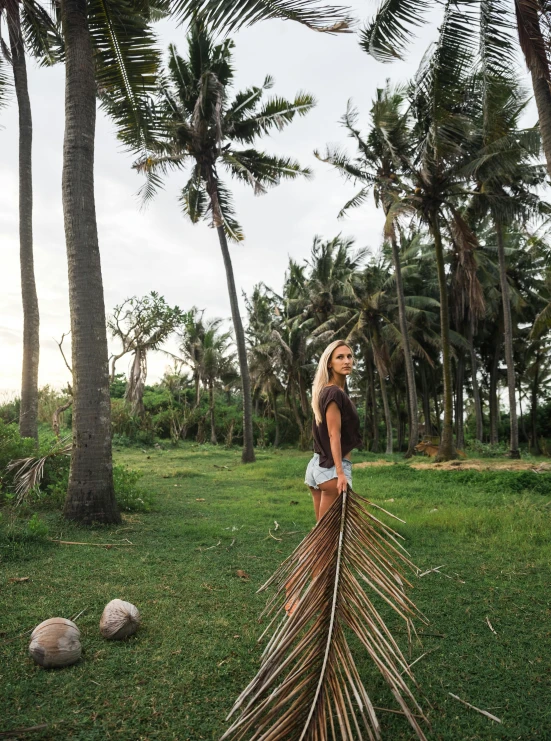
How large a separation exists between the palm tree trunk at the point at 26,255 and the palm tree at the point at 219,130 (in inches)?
226

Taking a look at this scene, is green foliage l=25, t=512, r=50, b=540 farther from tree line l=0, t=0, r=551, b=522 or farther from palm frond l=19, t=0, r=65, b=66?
palm frond l=19, t=0, r=65, b=66

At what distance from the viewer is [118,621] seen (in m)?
3.03

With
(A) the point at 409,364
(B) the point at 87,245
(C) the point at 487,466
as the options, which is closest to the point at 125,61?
(B) the point at 87,245

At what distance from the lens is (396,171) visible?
18.2m

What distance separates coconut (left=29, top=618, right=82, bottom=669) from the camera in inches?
106

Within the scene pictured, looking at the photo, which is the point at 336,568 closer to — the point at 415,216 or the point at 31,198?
the point at 31,198

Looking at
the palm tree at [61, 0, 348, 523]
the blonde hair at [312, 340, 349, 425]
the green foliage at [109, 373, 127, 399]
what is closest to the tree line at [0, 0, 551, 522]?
the palm tree at [61, 0, 348, 523]

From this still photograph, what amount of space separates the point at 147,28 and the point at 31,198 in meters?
4.54

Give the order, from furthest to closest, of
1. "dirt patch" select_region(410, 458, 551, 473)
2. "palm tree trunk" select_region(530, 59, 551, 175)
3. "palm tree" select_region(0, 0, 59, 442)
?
"dirt patch" select_region(410, 458, 551, 473), "palm tree" select_region(0, 0, 59, 442), "palm tree trunk" select_region(530, 59, 551, 175)

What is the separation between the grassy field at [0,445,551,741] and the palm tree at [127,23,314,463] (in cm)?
1055

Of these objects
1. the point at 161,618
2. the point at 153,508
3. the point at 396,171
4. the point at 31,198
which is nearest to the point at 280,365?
the point at 396,171

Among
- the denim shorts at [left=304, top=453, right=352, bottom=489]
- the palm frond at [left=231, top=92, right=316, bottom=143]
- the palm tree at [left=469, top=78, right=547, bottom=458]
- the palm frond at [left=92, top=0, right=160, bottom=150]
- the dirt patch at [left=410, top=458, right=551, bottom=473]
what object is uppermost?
the palm frond at [left=231, top=92, right=316, bottom=143]

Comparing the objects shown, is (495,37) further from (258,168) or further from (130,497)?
(258,168)

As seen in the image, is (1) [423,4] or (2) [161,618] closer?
(2) [161,618]
